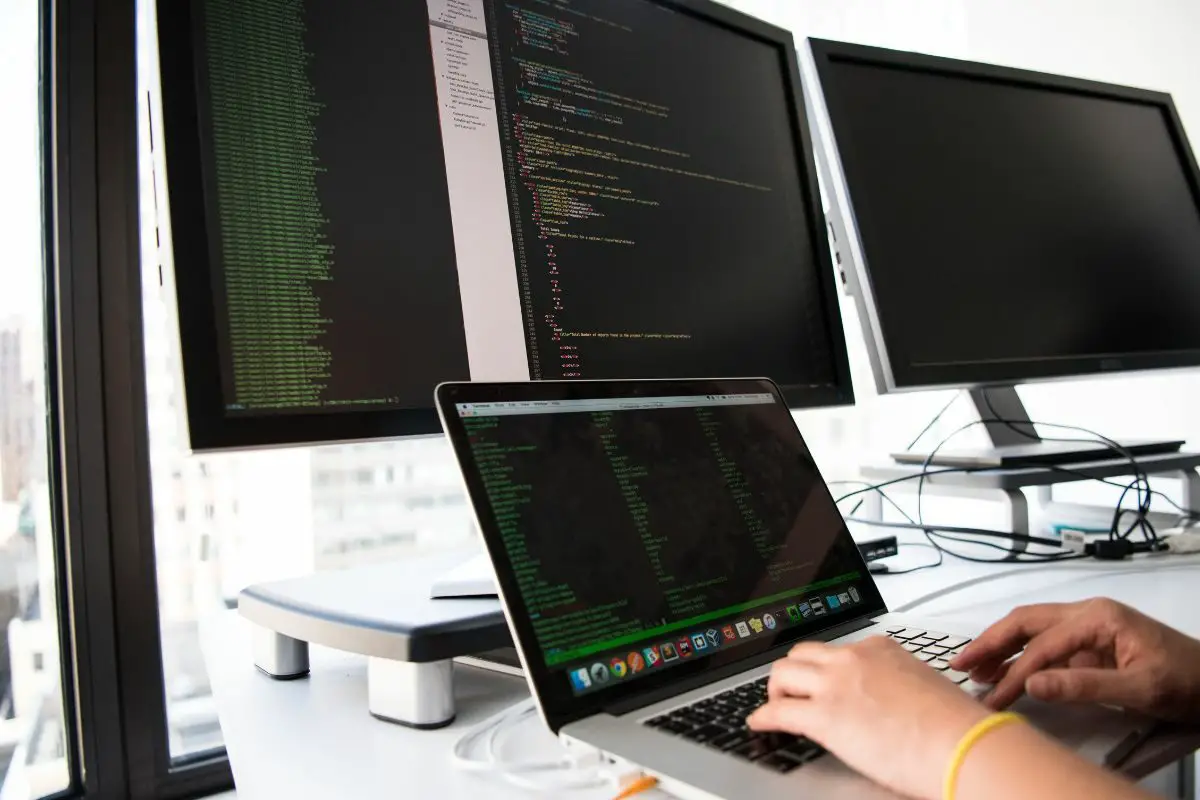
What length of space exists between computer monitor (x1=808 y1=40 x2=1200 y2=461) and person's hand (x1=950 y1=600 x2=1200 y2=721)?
447 millimetres

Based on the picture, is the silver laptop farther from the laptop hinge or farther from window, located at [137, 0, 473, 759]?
window, located at [137, 0, 473, 759]

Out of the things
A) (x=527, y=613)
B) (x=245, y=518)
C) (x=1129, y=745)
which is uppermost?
(x=245, y=518)

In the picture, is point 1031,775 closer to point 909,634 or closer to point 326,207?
point 909,634

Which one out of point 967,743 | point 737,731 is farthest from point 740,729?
point 967,743

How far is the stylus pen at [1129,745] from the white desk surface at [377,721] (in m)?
0.23

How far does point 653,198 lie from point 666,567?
0.42 metres

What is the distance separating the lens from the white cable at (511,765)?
0.46m

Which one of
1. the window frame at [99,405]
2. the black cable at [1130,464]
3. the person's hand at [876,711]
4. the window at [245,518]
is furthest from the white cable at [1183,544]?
the window frame at [99,405]

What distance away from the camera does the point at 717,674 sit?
519 mm

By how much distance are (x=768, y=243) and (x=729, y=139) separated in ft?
0.41

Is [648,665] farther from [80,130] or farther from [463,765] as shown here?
[80,130]

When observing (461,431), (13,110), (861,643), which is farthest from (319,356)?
(13,110)

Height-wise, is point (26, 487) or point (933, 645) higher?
point (26, 487)

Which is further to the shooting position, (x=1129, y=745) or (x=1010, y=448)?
(x=1010, y=448)
